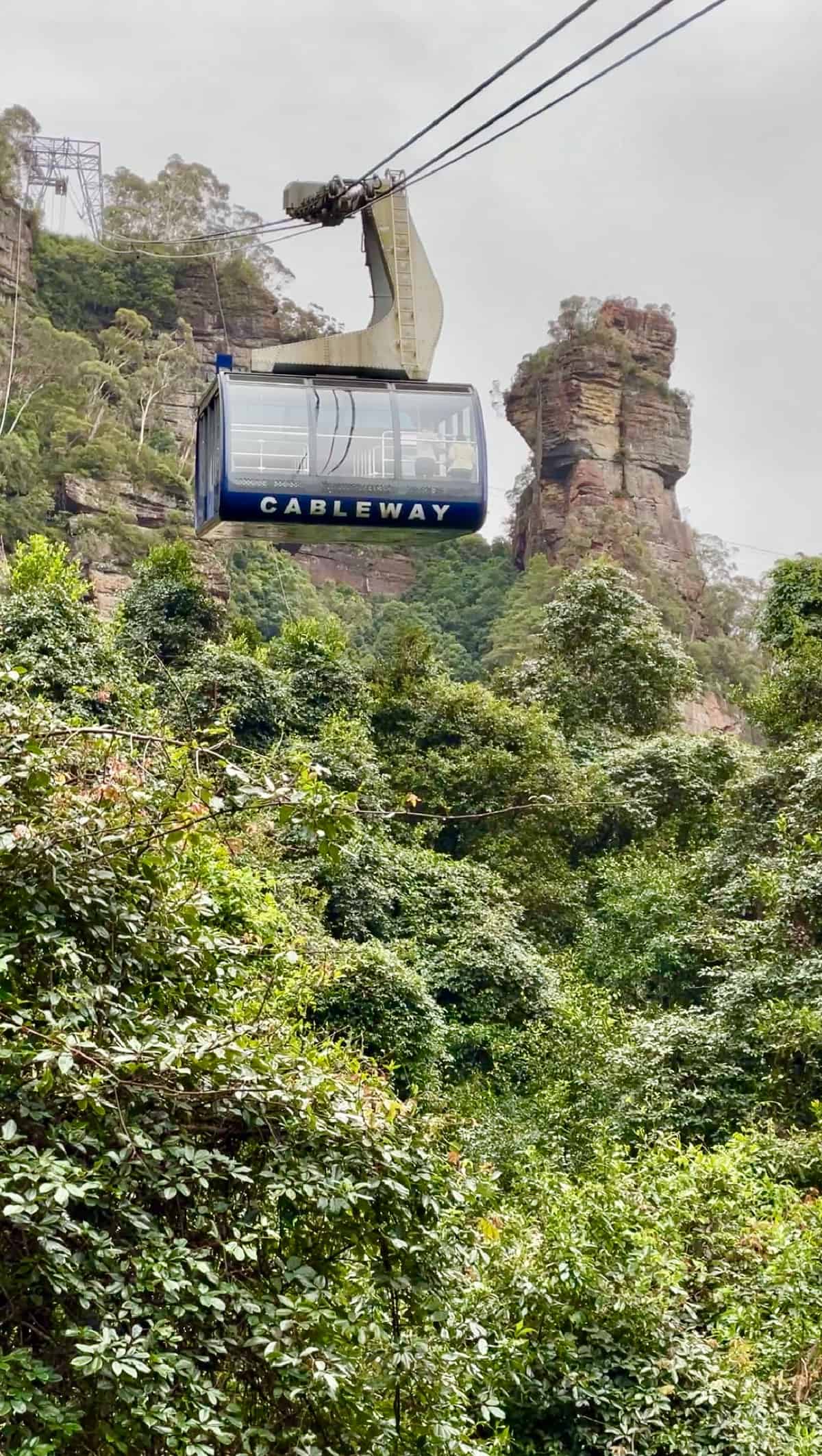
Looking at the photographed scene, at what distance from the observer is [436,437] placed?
10336mm

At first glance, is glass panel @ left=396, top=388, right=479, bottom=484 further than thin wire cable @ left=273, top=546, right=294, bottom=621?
No

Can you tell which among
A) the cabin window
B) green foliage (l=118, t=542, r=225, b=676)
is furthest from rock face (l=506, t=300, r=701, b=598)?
the cabin window

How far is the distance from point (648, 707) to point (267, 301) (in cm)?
2879

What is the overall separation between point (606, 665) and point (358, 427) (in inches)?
671

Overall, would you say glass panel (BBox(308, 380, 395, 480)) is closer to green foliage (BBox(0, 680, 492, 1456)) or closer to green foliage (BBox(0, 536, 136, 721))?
green foliage (BBox(0, 680, 492, 1456))

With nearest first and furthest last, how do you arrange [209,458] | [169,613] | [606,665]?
[209,458] < [169,613] < [606,665]

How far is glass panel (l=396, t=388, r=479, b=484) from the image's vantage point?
1032cm

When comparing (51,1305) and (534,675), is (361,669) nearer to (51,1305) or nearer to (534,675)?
(534,675)

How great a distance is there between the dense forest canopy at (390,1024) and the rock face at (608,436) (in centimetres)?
629

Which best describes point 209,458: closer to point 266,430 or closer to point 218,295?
point 266,430

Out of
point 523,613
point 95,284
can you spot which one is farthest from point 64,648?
point 95,284

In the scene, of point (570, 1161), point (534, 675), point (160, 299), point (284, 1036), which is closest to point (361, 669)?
point (534, 675)

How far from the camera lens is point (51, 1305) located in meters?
4.21

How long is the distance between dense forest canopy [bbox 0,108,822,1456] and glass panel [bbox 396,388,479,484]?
2194mm
